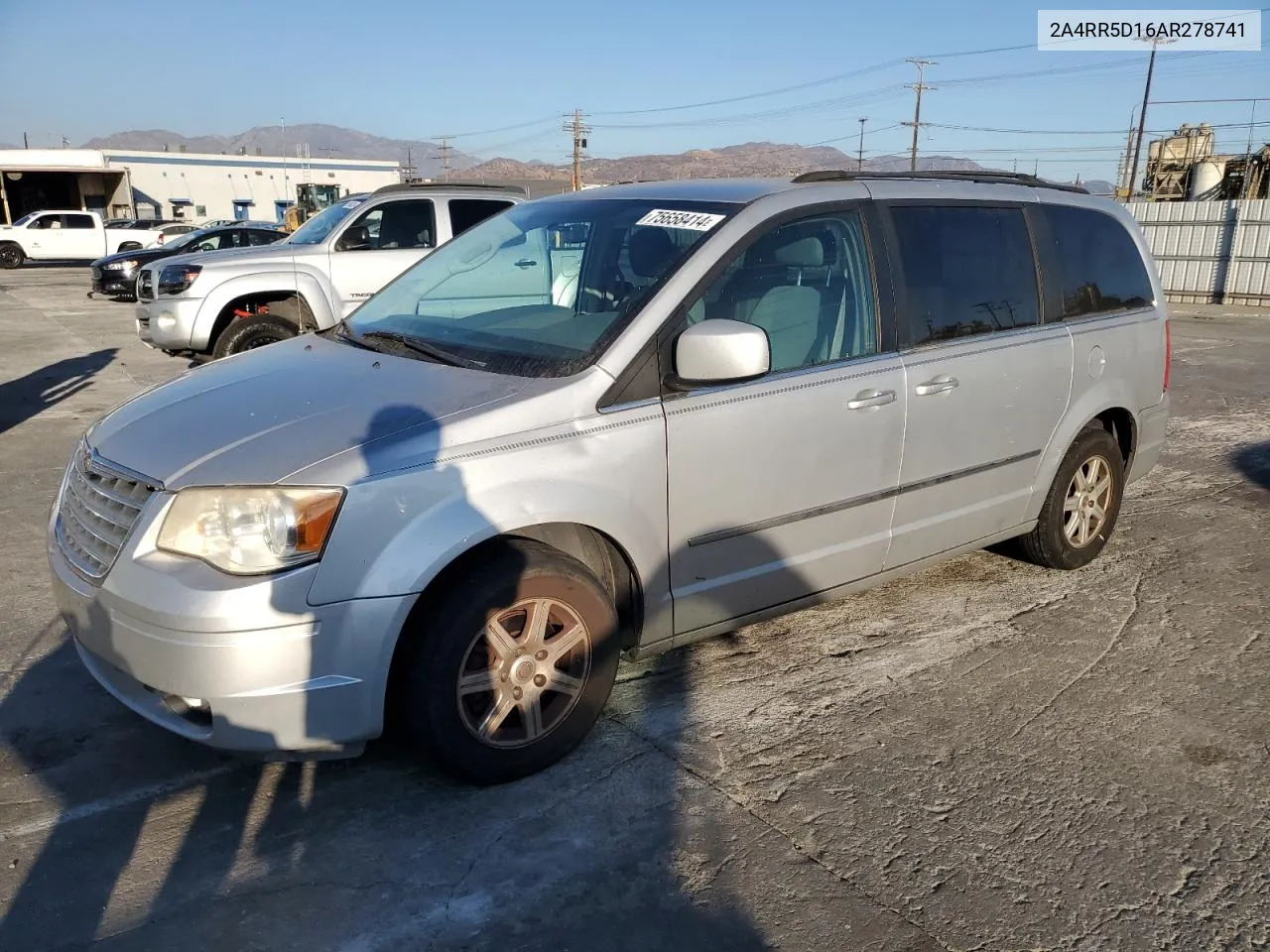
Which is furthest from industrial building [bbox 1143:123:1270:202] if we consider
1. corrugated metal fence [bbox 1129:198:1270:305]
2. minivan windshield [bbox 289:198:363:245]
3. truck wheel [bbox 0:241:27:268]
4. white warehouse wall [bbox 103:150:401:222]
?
white warehouse wall [bbox 103:150:401:222]

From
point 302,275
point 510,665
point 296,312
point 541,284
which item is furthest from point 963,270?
point 296,312

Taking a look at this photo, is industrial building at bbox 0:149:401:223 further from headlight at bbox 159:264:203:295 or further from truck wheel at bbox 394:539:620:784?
truck wheel at bbox 394:539:620:784

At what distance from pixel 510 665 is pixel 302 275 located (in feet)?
24.3

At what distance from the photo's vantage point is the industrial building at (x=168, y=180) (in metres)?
46.2

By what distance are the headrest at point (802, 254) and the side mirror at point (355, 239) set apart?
6952 millimetres

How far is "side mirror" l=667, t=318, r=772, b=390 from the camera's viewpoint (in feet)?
10.3

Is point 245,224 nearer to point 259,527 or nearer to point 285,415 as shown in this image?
point 285,415

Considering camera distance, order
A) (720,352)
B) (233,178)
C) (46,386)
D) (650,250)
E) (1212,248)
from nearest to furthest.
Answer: (720,352)
(650,250)
(46,386)
(1212,248)
(233,178)

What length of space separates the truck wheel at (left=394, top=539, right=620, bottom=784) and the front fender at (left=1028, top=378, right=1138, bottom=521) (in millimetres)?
2470

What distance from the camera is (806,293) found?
3.71m

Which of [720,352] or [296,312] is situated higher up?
[720,352]

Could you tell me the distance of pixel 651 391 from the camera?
3.22m

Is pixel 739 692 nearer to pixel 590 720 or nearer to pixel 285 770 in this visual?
pixel 590 720

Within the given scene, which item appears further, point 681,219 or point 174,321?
point 174,321
